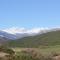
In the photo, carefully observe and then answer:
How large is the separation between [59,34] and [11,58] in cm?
17557

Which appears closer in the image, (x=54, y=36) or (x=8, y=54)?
(x=8, y=54)

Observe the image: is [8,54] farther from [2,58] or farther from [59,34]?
[59,34]

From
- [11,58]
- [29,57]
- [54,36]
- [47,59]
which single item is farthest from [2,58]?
[54,36]

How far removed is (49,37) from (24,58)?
17349cm

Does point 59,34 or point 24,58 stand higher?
point 59,34

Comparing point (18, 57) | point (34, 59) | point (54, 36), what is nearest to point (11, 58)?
point (18, 57)

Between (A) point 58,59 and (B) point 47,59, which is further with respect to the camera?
(A) point 58,59

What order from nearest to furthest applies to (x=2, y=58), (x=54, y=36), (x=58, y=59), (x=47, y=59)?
(x=2, y=58), (x=47, y=59), (x=58, y=59), (x=54, y=36)

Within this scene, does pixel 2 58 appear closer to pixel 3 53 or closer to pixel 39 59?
pixel 3 53

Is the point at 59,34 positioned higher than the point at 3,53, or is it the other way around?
the point at 59,34

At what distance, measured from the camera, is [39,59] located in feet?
90.2

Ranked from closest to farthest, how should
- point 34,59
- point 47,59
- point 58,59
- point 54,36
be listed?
1. point 34,59
2. point 47,59
3. point 58,59
4. point 54,36

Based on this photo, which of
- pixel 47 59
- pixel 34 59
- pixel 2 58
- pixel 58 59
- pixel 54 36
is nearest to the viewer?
pixel 2 58

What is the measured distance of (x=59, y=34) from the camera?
200 m
